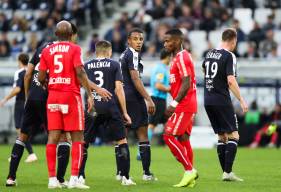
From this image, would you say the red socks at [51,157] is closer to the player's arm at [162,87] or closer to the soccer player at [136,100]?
the soccer player at [136,100]

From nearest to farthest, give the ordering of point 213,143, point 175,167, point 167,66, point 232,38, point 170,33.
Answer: point 170,33 → point 232,38 → point 175,167 → point 167,66 → point 213,143

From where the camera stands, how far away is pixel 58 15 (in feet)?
113

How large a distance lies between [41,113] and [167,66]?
7081 mm

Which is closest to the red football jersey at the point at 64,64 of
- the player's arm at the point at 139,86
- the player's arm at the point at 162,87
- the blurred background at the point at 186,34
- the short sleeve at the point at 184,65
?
the short sleeve at the point at 184,65

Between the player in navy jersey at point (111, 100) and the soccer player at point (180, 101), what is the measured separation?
0.69 m

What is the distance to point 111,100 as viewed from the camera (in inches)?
563

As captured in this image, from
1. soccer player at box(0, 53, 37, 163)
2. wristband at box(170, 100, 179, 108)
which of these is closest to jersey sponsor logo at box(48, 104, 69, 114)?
wristband at box(170, 100, 179, 108)

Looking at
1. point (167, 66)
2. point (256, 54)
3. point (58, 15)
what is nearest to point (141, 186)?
point (167, 66)

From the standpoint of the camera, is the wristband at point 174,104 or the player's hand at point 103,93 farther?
the player's hand at point 103,93

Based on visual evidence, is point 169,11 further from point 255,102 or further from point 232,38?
point 232,38

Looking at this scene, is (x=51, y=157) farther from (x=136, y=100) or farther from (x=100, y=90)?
(x=136, y=100)

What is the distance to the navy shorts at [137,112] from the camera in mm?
15422

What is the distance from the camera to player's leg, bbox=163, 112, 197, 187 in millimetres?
13906

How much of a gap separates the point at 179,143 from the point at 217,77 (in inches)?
65.9
